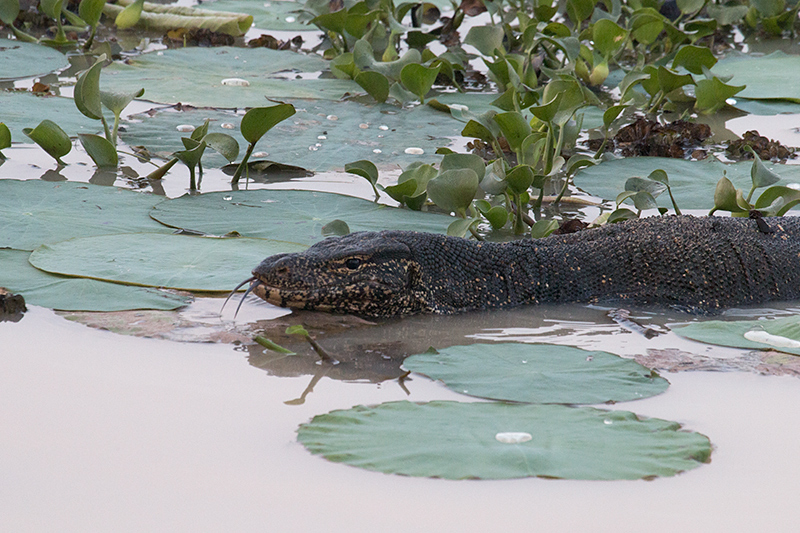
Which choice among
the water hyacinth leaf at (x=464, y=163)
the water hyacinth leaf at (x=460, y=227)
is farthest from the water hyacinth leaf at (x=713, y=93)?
the water hyacinth leaf at (x=460, y=227)

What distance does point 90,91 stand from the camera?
19.9 ft

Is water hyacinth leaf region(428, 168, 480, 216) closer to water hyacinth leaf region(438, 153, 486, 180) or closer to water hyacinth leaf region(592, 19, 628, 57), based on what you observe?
water hyacinth leaf region(438, 153, 486, 180)

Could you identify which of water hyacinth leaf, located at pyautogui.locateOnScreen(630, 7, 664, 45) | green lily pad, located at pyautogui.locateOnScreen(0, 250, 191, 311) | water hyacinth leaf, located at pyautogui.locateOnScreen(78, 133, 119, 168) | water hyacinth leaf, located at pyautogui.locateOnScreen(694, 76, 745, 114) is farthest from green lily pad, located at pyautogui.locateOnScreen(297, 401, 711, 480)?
water hyacinth leaf, located at pyautogui.locateOnScreen(630, 7, 664, 45)

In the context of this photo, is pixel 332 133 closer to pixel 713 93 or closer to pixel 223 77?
pixel 223 77

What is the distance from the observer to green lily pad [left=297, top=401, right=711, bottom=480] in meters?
3.12

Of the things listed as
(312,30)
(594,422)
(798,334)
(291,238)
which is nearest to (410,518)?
(594,422)

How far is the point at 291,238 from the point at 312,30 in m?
6.84

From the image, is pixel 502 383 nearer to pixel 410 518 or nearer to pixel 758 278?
pixel 410 518

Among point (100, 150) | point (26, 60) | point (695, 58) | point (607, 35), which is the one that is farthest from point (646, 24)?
point (26, 60)

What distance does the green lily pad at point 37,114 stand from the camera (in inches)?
281

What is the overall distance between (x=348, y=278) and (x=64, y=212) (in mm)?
1890

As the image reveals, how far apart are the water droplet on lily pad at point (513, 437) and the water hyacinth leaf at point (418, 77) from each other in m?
4.90

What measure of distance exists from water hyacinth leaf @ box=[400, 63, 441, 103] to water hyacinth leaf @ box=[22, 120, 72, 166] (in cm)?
273

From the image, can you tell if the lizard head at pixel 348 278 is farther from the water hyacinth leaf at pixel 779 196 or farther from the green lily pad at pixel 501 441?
the water hyacinth leaf at pixel 779 196
